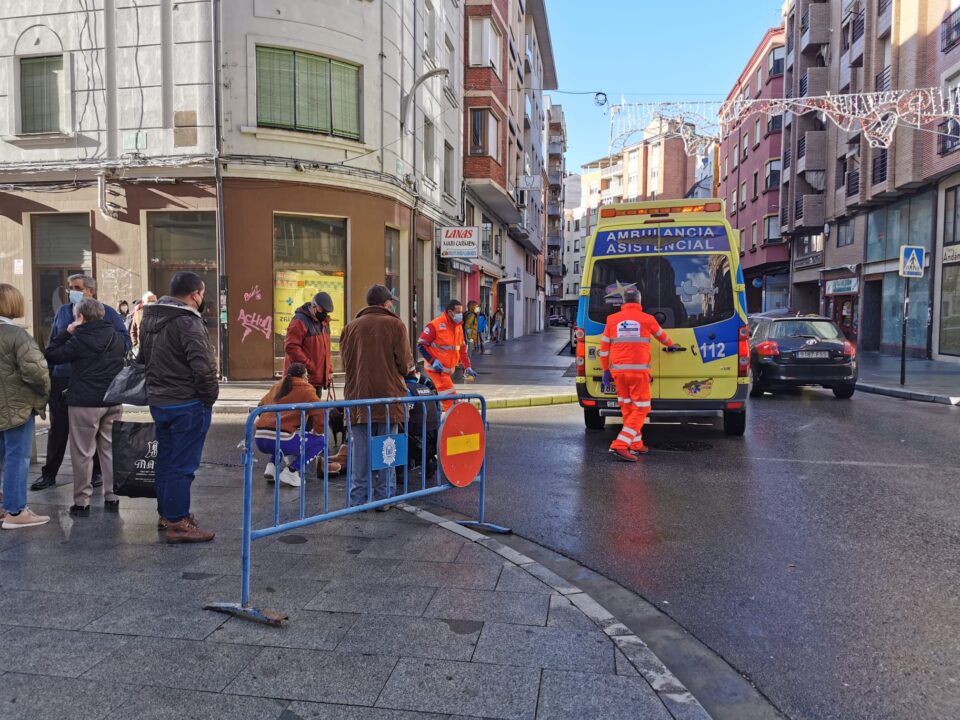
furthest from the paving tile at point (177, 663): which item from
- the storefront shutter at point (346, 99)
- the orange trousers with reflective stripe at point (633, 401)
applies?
the storefront shutter at point (346, 99)

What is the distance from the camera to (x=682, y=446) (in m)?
8.42

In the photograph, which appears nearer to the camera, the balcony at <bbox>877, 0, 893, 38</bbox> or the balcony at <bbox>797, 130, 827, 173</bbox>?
the balcony at <bbox>877, 0, 893, 38</bbox>

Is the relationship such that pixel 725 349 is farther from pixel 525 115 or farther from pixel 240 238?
pixel 525 115

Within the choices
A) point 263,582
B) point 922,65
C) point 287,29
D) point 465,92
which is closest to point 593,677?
point 263,582

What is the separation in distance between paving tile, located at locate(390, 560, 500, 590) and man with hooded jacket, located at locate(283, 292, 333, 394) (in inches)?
112

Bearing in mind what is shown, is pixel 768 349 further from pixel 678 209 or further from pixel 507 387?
pixel 678 209

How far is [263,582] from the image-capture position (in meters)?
4.01

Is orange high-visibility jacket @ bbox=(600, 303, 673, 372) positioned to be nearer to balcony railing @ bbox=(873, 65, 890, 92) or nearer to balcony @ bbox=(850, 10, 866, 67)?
balcony railing @ bbox=(873, 65, 890, 92)

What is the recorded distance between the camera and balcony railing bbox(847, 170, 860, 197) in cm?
2817

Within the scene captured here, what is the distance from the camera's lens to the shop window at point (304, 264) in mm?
14914

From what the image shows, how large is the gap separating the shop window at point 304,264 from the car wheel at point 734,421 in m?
9.26

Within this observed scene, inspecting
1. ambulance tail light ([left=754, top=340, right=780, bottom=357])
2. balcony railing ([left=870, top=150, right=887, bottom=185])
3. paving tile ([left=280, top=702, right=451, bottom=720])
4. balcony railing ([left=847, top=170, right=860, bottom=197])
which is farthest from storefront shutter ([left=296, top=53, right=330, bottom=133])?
balcony railing ([left=847, top=170, right=860, bottom=197])

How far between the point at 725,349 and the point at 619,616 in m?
5.41

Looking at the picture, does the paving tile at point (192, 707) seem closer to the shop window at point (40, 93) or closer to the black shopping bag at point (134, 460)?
the black shopping bag at point (134, 460)
